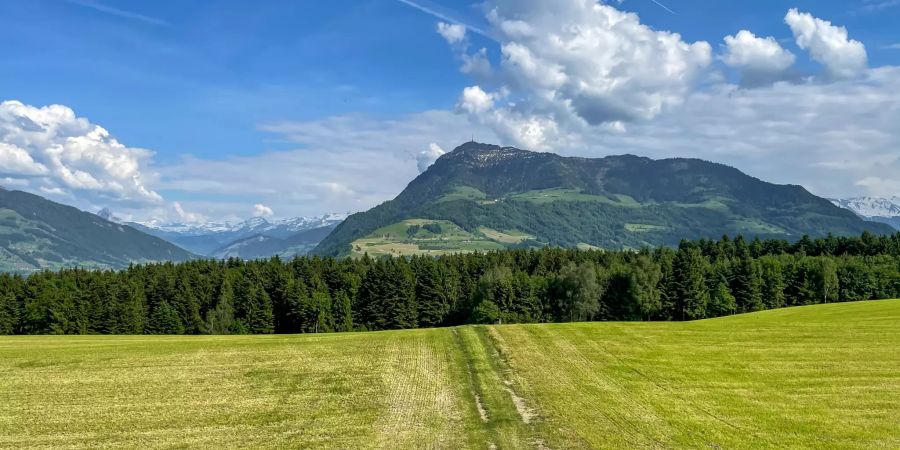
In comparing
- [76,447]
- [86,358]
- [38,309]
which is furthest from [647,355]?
[38,309]

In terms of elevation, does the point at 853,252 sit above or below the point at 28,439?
above

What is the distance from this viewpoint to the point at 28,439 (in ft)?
94.5

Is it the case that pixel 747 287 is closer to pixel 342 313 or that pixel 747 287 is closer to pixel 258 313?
pixel 342 313

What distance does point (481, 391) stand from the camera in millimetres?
37062

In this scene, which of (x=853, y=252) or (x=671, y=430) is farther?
(x=853, y=252)

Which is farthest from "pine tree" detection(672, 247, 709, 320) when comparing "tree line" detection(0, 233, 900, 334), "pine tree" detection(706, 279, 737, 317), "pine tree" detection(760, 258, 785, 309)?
"pine tree" detection(760, 258, 785, 309)

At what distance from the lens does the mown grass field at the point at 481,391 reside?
28469 millimetres

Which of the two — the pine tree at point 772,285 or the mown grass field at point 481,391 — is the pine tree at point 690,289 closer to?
the pine tree at point 772,285

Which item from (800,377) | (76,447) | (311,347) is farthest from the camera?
(311,347)

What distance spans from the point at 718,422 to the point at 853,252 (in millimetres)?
147333

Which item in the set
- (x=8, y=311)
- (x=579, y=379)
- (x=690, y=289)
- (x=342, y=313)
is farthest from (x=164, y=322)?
(x=690, y=289)

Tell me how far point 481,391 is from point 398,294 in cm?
8171

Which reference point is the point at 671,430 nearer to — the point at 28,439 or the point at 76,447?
the point at 76,447

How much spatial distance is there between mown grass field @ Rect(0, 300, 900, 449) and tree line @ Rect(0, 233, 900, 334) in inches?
2084
